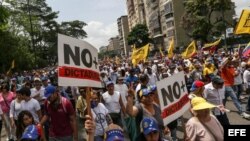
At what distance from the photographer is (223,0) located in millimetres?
60250

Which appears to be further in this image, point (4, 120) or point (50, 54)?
point (50, 54)

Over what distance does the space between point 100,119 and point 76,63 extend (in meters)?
2.07

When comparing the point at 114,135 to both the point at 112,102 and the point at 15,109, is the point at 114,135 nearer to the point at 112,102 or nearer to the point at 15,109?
the point at 15,109

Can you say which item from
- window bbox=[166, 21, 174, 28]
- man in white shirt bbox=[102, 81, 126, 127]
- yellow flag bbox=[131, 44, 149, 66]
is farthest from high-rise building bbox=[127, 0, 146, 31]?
→ man in white shirt bbox=[102, 81, 126, 127]

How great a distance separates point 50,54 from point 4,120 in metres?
84.5

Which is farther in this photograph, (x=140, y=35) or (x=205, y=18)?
(x=140, y=35)

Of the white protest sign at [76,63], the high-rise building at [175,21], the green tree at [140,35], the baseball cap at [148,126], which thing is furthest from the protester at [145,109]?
the green tree at [140,35]

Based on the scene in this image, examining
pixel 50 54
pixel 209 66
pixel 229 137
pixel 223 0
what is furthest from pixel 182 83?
pixel 50 54

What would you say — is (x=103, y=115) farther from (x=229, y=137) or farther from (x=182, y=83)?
(x=229, y=137)

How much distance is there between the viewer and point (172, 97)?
223 inches

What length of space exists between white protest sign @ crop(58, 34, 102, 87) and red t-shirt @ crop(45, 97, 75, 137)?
4.61 ft

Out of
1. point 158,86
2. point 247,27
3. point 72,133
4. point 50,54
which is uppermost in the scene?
point 50,54

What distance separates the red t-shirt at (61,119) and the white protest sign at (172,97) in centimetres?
164

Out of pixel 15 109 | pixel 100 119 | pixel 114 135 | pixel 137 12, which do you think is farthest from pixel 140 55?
pixel 137 12
